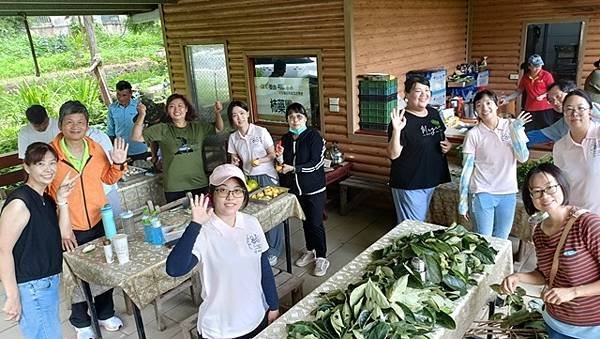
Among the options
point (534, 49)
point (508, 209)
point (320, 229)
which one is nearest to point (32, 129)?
point (320, 229)

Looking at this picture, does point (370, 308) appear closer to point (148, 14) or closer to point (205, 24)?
point (205, 24)

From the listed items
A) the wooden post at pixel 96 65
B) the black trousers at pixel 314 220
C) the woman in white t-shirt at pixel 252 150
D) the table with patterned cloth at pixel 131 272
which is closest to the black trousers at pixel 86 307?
the table with patterned cloth at pixel 131 272

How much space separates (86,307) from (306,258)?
2103mm

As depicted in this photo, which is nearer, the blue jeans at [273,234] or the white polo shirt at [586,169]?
the white polo shirt at [586,169]

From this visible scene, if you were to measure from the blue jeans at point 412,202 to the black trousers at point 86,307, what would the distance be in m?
2.42

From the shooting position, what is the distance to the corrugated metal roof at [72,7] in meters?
6.01

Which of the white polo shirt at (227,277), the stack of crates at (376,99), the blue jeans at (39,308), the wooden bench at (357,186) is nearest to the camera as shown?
the white polo shirt at (227,277)

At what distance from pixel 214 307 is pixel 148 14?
6965 mm

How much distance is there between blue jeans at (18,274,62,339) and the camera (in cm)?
271

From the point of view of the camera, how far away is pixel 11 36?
16.1 metres

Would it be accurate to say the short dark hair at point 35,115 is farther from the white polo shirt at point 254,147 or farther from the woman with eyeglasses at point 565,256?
the woman with eyeglasses at point 565,256

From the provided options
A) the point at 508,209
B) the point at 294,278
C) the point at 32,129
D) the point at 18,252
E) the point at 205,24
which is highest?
the point at 205,24

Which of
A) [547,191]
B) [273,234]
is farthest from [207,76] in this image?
[547,191]

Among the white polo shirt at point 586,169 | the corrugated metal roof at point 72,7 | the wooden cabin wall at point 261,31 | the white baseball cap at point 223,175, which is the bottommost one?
the white polo shirt at point 586,169
